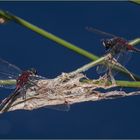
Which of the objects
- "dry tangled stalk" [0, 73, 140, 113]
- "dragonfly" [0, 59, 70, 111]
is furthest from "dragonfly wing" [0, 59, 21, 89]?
"dry tangled stalk" [0, 73, 140, 113]

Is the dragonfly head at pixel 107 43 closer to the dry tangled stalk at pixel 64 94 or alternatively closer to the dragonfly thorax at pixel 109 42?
the dragonfly thorax at pixel 109 42

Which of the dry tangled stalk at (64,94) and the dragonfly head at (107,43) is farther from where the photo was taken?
the dragonfly head at (107,43)

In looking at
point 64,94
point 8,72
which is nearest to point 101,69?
point 64,94

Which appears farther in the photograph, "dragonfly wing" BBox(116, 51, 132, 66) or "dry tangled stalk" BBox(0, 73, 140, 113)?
"dragonfly wing" BBox(116, 51, 132, 66)

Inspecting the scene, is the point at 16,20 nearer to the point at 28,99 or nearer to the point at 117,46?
the point at 28,99

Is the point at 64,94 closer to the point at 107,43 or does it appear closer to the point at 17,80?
the point at 17,80

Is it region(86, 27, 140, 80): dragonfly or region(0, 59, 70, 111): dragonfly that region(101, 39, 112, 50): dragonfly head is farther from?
region(0, 59, 70, 111): dragonfly

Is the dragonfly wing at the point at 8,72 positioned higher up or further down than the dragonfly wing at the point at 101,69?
higher up

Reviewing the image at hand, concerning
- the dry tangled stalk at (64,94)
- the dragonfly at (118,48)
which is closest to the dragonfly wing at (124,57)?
the dragonfly at (118,48)
